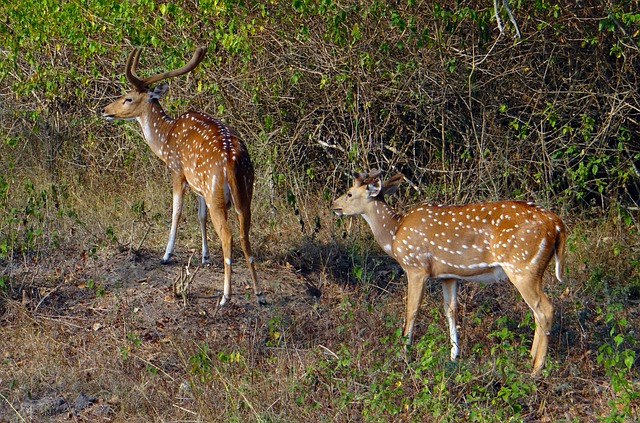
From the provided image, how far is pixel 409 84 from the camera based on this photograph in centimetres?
1112

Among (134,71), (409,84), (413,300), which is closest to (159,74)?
(134,71)

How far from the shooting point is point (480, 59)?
11008mm

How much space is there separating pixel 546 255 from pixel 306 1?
3.75 metres

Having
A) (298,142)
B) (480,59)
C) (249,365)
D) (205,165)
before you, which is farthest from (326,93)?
(249,365)

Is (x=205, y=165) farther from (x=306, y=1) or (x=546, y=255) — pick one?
(x=546, y=255)

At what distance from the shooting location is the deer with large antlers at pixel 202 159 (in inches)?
353

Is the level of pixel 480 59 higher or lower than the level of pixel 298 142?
higher

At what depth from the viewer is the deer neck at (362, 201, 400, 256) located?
8.62 metres

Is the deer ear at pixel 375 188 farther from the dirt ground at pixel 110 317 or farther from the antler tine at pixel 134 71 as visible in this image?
the antler tine at pixel 134 71

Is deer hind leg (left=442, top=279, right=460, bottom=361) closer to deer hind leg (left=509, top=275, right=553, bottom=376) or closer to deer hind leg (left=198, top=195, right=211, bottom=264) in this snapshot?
deer hind leg (left=509, top=275, right=553, bottom=376)

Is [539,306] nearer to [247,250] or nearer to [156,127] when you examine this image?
[247,250]

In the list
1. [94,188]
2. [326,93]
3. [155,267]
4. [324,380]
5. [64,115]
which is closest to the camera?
[324,380]

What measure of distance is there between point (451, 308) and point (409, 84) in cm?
344

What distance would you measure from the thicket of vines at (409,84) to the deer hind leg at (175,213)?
1.50 meters
